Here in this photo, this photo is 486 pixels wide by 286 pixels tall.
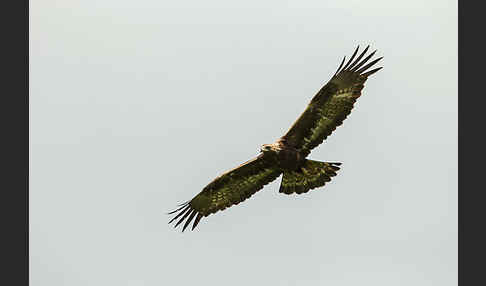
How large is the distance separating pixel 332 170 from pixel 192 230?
3267 mm

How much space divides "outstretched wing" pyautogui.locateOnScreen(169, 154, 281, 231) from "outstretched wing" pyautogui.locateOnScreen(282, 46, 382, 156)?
79 centimetres

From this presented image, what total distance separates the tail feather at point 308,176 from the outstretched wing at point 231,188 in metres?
0.29

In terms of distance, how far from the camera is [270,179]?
57.6 feet

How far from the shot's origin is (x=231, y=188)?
1781cm

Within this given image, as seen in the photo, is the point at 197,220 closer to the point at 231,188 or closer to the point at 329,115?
the point at 231,188

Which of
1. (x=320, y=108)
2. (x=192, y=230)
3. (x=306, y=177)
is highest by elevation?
(x=320, y=108)

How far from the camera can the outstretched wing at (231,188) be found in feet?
56.8

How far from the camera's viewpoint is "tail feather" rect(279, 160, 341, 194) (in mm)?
16969

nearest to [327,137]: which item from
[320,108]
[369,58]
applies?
[320,108]

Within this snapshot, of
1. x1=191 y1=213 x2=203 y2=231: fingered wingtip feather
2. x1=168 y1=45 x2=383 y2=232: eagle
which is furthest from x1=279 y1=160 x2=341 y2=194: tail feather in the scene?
x1=191 y1=213 x2=203 y2=231: fingered wingtip feather

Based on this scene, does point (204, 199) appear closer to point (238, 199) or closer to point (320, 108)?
point (238, 199)

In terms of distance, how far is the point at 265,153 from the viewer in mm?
16484

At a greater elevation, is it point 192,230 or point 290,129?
point 290,129

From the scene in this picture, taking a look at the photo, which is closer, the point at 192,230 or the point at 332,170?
the point at 332,170
